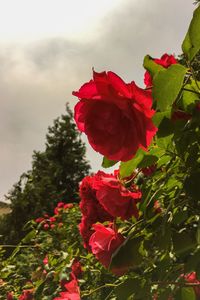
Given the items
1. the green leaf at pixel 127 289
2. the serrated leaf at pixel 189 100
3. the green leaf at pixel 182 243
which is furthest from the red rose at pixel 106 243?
the serrated leaf at pixel 189 100

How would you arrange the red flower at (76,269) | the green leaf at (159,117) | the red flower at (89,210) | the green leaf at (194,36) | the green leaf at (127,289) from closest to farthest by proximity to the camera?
the green leaf at (194,36) < the green leaf at (159,117) < the green leaf at (127,289) < the red flower at (89,210) < the red flower at (76,269)

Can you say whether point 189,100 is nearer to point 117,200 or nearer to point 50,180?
point 117,200

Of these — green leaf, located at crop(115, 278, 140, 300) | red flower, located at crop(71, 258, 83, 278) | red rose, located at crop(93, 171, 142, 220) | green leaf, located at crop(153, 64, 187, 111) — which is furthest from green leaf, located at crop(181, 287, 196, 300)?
red flower, located at crop(71, 258, 83, 278)

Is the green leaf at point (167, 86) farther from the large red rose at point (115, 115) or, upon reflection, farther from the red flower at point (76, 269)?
the red flower at point (76, 269)

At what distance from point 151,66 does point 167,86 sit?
0.15 m

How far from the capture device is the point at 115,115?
0.93m

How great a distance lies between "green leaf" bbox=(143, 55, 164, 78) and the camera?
3.27 ft

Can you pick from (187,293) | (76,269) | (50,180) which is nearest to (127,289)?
(187,293)

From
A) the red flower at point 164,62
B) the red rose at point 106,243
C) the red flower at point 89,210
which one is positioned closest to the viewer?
the red flower at point 164,62

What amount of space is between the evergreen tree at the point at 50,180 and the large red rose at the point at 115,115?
14482 millimetres

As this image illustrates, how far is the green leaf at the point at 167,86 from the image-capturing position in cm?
87

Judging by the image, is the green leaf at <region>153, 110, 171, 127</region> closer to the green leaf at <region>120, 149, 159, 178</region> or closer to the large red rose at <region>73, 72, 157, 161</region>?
the large red rose at <region>73, 72, 157, 161</region>

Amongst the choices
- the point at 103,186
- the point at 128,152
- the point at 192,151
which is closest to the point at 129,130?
the point at 128,152

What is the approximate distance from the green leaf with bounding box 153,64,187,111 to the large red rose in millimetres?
53
